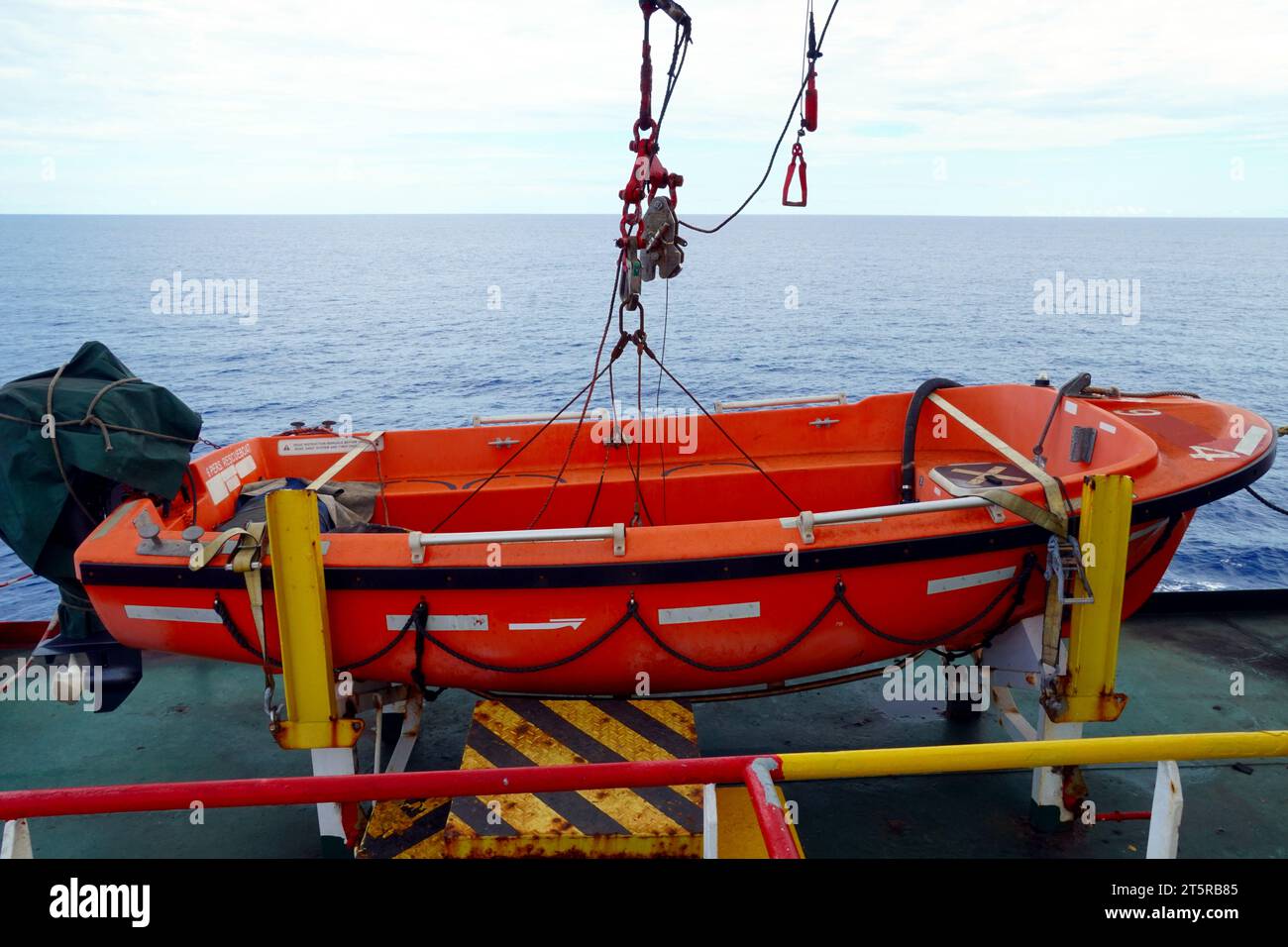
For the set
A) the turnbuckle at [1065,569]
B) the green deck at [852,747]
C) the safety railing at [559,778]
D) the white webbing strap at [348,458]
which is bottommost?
the green deck at [852,747]

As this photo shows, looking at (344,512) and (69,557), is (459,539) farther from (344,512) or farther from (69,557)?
(69,557)

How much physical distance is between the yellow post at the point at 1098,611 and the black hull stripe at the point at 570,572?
179mm

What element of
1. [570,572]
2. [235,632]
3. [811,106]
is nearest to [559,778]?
[570,572]

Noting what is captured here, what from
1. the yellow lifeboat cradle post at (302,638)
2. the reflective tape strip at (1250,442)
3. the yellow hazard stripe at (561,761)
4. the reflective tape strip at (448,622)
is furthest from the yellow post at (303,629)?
the reflective tape strip at (1250,442)

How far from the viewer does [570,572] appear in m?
4.19

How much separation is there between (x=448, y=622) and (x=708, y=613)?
47.8 inches

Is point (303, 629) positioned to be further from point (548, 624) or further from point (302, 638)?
point (548, 624)

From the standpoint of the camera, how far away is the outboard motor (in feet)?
14.2

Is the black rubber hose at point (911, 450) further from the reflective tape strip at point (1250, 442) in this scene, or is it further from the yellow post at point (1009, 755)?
the yellow post at point (1009, 755)

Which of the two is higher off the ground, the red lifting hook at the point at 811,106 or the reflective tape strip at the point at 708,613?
the red lifting hook at the point at 811,106

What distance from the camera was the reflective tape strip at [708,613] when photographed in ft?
14.2

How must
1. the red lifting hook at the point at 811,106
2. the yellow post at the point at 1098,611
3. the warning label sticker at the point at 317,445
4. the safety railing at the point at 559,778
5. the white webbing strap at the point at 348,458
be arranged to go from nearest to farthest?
the safety railing at the point at 559,778 → the yellow post at the point at 1098,611 → the red lifting hook at the point at 811,106 → the white webbing strap at the point at 348,458 → the warning label sticker at the point at 317,445

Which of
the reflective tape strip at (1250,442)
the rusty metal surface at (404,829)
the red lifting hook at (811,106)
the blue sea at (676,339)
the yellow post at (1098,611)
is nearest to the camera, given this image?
the rusty metal surface at (404,829)
